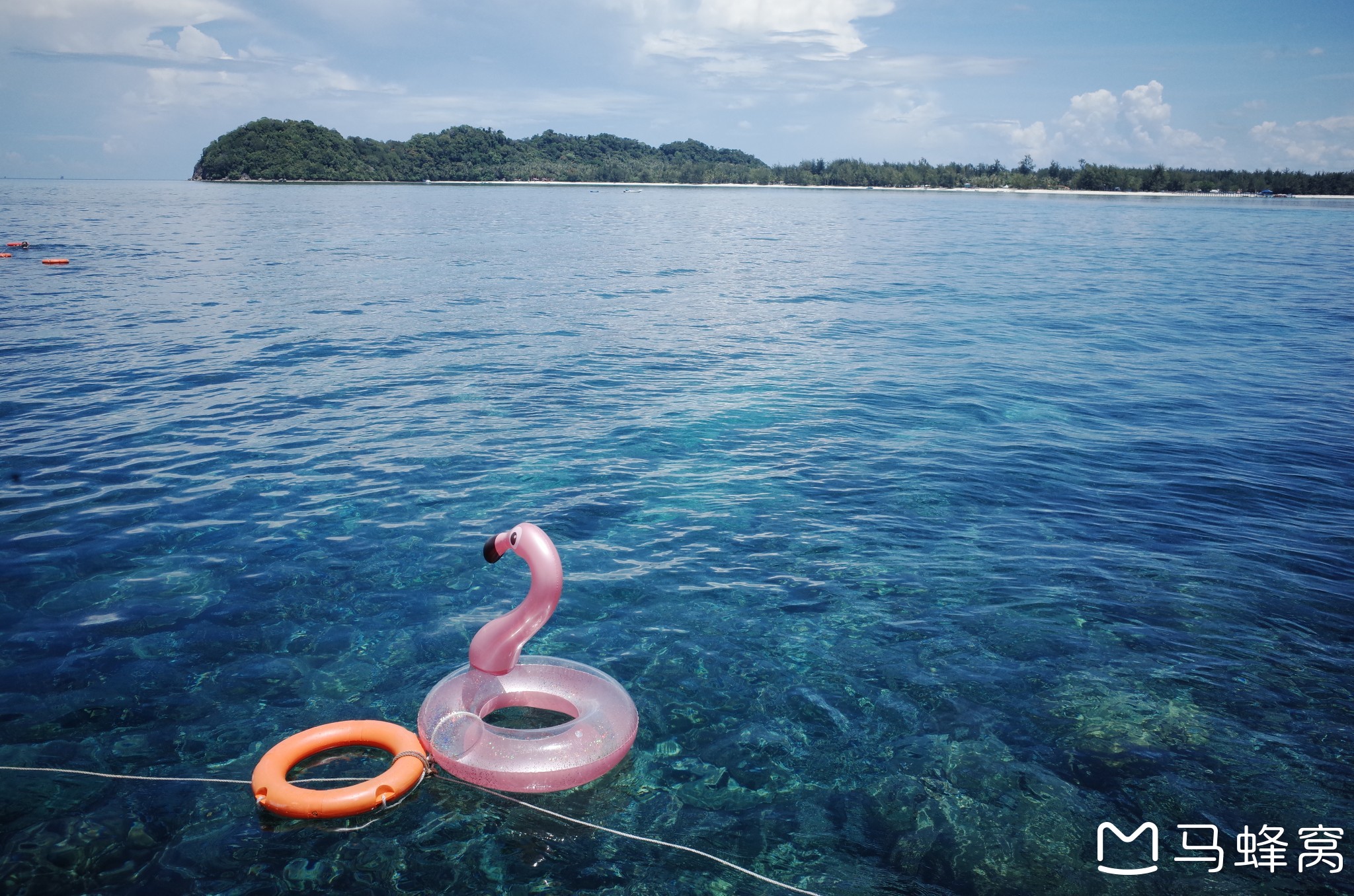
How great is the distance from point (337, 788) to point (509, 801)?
1270 mm

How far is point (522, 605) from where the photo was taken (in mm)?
5777

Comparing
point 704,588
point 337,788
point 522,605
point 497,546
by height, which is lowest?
point 337,788

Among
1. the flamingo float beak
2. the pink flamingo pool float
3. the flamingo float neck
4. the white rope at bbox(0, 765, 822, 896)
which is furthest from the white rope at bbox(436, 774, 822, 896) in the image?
the flamingo float beak

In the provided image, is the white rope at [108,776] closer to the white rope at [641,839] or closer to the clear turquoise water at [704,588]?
the clear turquoise water at [704,588]

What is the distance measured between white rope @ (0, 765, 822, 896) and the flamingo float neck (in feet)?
2.96

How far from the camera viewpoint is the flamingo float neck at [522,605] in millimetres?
5668

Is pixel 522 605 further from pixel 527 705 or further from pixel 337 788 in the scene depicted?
pixel 337 788

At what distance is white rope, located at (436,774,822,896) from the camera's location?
5.03m

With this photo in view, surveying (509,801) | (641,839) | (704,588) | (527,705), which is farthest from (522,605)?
(704,588)

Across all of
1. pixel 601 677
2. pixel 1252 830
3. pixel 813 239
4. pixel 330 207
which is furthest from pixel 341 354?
pixel 330 207

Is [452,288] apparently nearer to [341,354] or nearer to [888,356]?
[341,354]

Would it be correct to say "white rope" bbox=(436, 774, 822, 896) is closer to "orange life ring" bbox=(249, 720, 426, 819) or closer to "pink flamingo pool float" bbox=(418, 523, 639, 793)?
"pink flamingo pool float" bbox=(418, 523, 639, 793)

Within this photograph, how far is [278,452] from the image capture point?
12203 millimetres

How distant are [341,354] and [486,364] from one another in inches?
145
